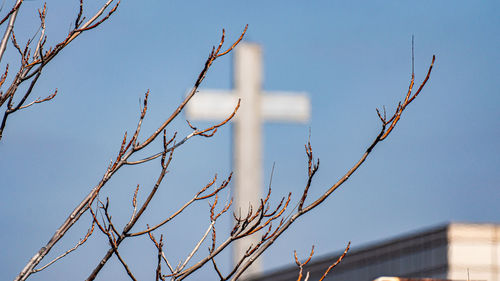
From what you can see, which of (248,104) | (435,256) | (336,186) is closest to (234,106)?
(248,104)

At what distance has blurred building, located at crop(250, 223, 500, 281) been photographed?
22.5 m

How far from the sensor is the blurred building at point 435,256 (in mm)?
22453

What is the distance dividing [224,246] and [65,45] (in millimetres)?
1846

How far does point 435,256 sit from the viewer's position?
2295cm

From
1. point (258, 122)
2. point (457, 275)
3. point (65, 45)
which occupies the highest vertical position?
point (258, 122)

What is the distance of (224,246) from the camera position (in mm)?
6305

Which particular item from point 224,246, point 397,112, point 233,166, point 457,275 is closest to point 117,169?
point 224,246

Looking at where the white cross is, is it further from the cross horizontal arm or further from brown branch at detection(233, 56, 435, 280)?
brown branch at detection(233, 56, 435, 280)

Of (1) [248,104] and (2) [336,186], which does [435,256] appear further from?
(2) [336,186]

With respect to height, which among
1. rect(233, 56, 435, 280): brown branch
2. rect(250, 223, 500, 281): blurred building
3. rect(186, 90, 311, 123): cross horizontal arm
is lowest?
rect(233, 56, 435, 280): brown branch

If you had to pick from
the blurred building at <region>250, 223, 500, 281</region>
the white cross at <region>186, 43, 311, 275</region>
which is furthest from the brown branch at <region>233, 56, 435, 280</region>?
the blurred building at <region>250, 223, 500, 281</region>

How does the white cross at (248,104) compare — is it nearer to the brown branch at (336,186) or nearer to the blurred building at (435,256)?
the blurred building at (435,256)

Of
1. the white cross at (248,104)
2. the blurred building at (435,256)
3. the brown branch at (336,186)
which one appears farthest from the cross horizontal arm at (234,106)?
the brown branch at (336,186)

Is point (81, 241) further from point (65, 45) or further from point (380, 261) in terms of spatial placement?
point (380, 261)
